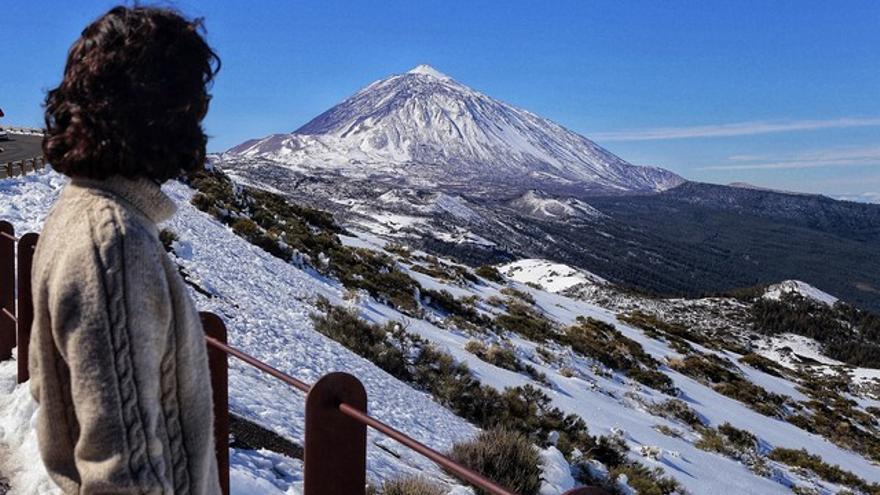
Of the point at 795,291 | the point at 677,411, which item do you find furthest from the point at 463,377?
the point at 795,291

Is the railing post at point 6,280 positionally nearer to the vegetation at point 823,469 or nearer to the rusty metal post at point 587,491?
the rusty metal post at point 587,491

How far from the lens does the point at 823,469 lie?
1334 cm

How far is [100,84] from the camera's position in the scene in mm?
1590

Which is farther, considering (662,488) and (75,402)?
(662,488)

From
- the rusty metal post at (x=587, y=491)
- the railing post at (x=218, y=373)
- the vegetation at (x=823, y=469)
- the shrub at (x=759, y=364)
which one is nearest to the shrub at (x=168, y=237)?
the railing post at (x=218, y=373)

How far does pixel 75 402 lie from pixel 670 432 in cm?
1234

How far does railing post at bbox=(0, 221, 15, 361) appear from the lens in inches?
195

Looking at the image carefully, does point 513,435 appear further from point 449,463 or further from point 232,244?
point 232,244

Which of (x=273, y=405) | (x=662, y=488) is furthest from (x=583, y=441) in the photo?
(x=273, y=405)

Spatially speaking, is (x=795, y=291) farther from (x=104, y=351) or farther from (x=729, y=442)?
(x=104, y=351)

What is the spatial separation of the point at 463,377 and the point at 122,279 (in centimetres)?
959

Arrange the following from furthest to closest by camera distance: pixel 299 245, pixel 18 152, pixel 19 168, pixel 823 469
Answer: pixel 18 152, pixel 299 245, pixel 19 168, pixel 823 469

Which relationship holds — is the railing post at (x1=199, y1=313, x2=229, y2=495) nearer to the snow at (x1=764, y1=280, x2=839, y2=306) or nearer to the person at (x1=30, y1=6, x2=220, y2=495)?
the person at (x1=30, y1=6, x2=220, y2=495)

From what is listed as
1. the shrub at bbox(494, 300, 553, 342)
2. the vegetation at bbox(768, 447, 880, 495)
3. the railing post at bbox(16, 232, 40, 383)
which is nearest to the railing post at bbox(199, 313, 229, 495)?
the railing post at bbox(16, 232, 40, 383)
